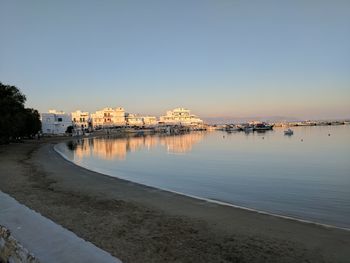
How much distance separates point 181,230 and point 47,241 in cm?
551

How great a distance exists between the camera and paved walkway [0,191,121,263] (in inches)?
178

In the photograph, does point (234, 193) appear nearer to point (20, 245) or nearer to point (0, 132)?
point (20, 245)

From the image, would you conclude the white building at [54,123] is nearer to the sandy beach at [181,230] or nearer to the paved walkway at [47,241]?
the sandy beach at [181,230]

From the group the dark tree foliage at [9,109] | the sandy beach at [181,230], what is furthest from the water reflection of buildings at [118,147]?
the sandy beach at [181,230]

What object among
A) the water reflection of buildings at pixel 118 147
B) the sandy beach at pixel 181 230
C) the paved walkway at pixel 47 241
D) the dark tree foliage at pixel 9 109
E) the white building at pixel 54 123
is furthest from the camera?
the white building at pixel 54 123

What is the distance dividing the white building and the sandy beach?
517ft

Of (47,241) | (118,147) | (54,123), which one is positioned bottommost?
(118,147)

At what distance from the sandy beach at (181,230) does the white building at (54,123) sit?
15757 centimetres

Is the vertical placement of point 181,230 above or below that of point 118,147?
above

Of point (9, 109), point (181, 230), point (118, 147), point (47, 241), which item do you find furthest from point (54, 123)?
point (47, 241)

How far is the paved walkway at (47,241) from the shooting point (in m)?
4.53

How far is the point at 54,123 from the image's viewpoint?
555ft

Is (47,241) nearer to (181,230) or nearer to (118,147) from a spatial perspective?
(181,230)

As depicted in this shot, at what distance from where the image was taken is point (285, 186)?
2164 cm
